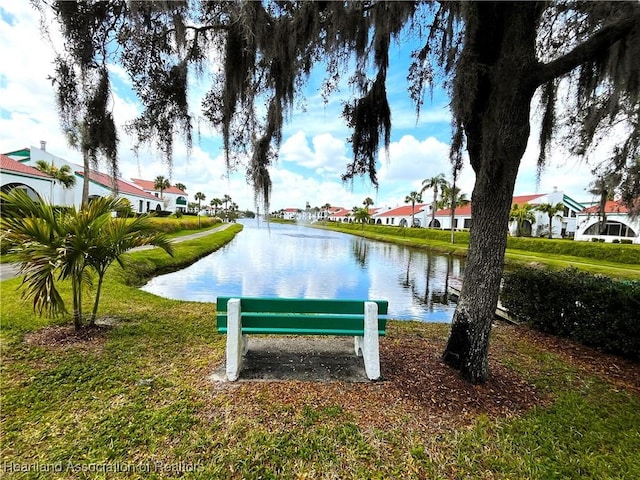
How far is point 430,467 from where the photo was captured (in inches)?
78.9

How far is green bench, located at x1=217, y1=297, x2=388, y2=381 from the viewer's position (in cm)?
308

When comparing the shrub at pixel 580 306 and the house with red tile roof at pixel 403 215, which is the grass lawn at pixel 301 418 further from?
the house with red tile roof at pixel 403 215

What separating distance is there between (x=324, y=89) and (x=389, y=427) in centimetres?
427

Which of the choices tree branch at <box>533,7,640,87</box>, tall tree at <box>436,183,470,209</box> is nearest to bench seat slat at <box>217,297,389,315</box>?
tall tree at <box>436,183,470,209</box>

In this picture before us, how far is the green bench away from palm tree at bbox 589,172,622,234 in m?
5.20

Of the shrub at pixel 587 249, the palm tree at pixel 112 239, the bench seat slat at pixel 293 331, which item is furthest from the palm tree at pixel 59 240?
the shrub at pixel 587 249

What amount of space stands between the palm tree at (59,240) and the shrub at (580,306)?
642 centimetres

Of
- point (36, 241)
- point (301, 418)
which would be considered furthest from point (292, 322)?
point (36, 241)

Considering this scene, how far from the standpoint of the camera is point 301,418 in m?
2.43

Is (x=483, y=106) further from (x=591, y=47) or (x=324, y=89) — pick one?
(x=324, y=89)

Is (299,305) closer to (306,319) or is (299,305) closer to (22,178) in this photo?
(306,319)

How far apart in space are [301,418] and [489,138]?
291 cm

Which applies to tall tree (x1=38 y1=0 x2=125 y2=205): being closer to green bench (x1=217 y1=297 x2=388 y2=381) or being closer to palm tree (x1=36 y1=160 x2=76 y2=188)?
green bench (x1=217 y1=297 x2=388 y2=381)

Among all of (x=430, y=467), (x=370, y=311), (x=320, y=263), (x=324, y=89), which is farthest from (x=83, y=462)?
(x=320, y=263)
